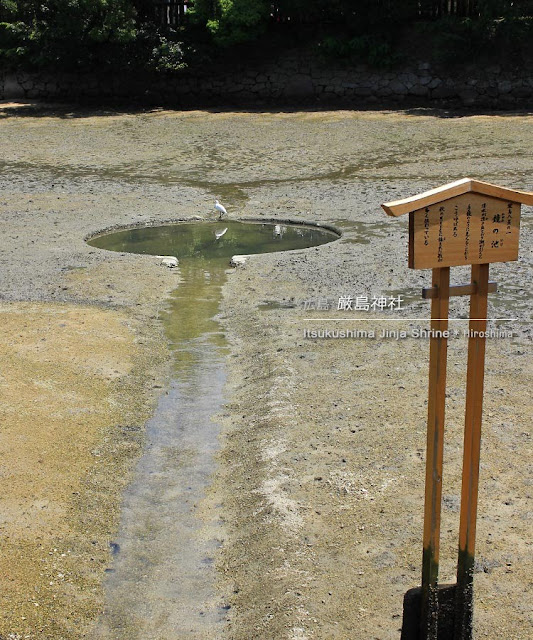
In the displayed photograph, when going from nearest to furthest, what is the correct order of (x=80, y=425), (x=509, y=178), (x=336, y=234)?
(x=80, y=425)
(x=336, y=234)
(x=509, y=178)

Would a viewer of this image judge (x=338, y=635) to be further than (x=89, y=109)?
No

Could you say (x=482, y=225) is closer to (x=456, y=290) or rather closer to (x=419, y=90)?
(x=456, y=290)

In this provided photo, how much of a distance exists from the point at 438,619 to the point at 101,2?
1888 cm

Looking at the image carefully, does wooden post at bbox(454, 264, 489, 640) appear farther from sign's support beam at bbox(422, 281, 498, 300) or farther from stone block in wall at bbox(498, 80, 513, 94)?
stone block in wall at bbox(498, 80, 513, 94)

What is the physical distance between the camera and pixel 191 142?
1712 centimetres

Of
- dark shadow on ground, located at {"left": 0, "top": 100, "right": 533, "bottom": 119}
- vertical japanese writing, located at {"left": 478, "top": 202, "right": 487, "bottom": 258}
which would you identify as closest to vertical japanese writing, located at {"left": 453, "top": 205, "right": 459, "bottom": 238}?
vertical japanese writing, located at {"left": 478, "top": 202, "right": 487, "bottom": 258}

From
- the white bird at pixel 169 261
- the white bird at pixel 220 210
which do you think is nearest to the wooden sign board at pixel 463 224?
the white bird at pixel 169 261

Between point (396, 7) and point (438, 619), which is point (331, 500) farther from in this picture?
point (396, 7)

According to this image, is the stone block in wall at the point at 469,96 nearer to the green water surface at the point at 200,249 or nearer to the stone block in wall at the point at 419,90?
the stone block in wall at the point at 419,90

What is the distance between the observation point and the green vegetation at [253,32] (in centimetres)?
1981

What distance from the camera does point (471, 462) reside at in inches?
147

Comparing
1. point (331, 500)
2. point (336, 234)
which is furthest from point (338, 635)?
point (336, 234)

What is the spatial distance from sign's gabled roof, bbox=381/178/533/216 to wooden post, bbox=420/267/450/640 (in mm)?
309

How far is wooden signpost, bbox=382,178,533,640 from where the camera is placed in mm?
3553
